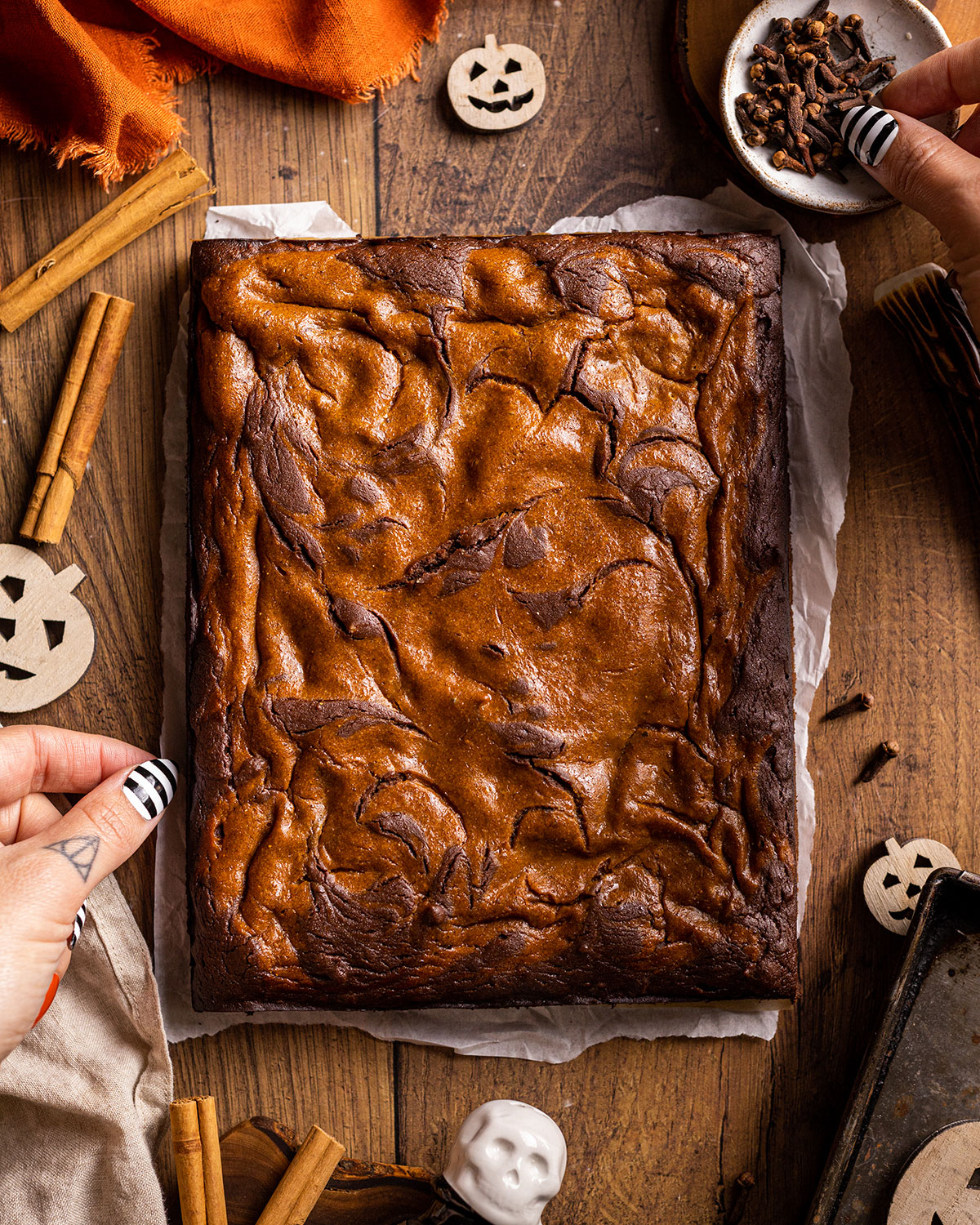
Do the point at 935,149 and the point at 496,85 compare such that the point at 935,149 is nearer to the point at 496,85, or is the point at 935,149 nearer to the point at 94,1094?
the point at 496,85

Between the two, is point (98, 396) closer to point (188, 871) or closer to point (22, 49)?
point (22, 49)

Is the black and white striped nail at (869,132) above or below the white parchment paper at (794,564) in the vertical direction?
above

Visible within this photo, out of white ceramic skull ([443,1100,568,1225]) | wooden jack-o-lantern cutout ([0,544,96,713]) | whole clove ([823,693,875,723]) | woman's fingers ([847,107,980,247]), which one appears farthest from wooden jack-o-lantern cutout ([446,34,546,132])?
white ceramic skull ([443,1100,568,1225])

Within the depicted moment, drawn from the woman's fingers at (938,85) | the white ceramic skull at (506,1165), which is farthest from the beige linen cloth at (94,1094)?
the woman's fingers at (938,85)

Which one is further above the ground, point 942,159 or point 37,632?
point 942,159

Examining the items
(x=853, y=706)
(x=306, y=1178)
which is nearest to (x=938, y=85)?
(x=853, y=706)

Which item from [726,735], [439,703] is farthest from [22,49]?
[726,735]

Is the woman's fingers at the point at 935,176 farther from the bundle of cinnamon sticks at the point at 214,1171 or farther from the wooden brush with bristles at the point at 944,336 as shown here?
→ the bundle of cinnamon sticks at the point at 214,1171

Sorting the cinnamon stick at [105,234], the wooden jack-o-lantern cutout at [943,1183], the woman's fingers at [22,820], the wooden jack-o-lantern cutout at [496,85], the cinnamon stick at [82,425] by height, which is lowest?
the wooden jack-o-lantern cutout at [943,1183]
